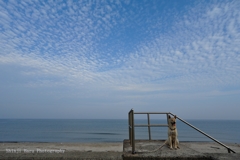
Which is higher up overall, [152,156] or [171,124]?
[171,124]

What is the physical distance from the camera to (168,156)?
136 inches

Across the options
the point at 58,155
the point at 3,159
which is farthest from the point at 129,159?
the point at 3,159

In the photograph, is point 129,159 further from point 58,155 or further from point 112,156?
point 58,155

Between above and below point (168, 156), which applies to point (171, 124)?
above

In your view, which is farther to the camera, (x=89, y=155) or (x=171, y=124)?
(x=171, y=124)

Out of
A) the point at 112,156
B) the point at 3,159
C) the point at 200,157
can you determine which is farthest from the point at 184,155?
the point at 3,159

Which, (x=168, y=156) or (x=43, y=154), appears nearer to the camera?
(x=43, y=154)

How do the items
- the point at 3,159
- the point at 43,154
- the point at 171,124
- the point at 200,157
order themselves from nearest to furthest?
the point at 3,159, the point at 43,154, the point at 200,157, the point at 171,124

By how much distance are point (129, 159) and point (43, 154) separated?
164cm

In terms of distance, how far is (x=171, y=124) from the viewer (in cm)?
483

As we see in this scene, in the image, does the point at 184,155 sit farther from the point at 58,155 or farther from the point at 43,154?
the point at 43,154

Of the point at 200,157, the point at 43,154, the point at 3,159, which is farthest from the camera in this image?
the point at 200,157

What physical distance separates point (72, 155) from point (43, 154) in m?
0.56

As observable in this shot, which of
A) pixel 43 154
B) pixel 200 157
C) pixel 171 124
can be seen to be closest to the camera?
pixel 43 154
